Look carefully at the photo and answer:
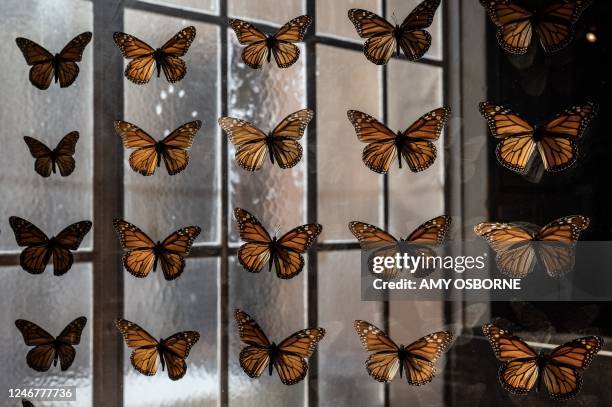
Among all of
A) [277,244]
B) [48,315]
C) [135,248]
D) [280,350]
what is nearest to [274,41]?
[277,244]

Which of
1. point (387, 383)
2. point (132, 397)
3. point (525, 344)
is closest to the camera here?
point (525, 344)

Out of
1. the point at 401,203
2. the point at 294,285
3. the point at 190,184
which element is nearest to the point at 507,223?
the point at 401,203

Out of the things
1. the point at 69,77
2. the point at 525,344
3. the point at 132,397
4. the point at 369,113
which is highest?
the point at 69,77

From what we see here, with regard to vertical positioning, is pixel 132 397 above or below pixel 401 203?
below

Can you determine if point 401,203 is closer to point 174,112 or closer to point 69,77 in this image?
point 174,112

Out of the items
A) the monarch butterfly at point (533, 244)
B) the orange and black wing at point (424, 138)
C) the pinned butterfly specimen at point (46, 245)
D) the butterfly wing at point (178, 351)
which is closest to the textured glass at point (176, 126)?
the pinned butterfly specimen at point (46, 245)

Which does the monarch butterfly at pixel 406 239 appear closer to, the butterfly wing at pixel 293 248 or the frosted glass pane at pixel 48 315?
the butterfly wing at pixel 293 248

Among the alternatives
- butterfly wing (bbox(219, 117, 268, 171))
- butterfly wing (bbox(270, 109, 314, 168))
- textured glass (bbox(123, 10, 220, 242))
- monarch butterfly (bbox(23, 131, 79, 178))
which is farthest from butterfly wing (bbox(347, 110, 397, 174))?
monarch butterfly (bbox(23, 131, 79, 178))
